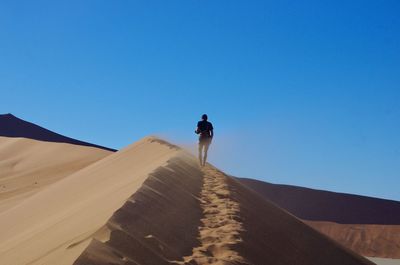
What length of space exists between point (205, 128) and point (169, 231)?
756 cm

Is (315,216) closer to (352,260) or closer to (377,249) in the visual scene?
(377,249)

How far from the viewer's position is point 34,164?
1135 inches

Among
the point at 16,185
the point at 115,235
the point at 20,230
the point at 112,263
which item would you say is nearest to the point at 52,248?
the point at 115,235

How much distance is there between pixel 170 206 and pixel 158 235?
1.69 meters

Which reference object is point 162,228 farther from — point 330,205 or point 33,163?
point 330,205

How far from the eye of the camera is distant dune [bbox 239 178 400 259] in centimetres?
3353

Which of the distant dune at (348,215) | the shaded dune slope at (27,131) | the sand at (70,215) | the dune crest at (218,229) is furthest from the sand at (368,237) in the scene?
the shaded dune slope at (27,131)

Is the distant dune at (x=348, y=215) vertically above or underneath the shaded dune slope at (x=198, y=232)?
above

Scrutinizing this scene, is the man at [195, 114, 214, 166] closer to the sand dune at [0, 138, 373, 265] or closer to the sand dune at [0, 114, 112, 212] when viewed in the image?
the sand dune at [0, 138, 373, 265]

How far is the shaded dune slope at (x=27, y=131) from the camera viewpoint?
58.4 metres

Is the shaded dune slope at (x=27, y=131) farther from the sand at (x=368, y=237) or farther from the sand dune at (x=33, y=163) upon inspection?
the sand at (x=368, y=237)

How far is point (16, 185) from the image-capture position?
22297 millimetres

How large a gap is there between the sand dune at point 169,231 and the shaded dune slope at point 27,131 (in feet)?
160

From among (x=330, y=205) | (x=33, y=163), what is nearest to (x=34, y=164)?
(x=33, y=163)
